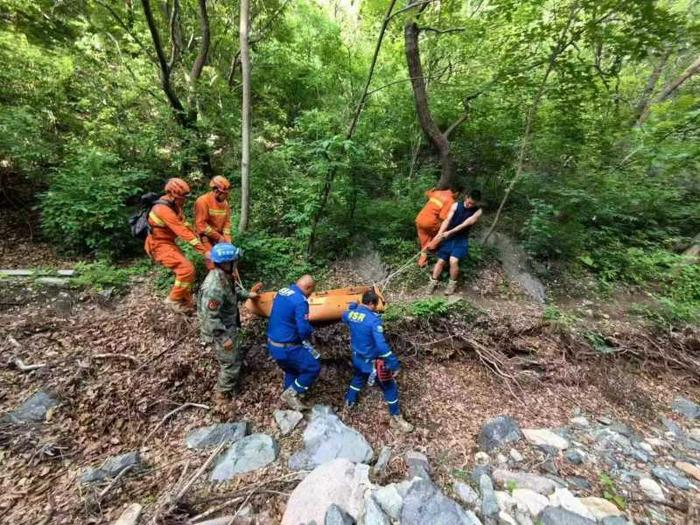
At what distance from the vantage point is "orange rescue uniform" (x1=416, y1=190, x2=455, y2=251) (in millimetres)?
5688

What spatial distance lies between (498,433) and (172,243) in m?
5.20

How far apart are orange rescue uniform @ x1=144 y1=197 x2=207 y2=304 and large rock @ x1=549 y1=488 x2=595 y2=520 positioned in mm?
5047

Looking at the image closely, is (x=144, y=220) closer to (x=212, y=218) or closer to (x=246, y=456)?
(x=212, y=218)

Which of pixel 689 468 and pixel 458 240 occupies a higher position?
pixel 458 240

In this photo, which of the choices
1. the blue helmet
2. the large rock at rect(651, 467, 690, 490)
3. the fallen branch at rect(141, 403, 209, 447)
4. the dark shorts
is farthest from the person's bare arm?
the fallen branch at rect(141, 403, 209, 447)

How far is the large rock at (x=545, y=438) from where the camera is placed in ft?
12.1

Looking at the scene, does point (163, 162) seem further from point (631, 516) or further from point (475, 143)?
point (631, 516)

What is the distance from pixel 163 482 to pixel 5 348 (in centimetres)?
304

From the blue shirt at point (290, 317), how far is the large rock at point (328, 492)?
140 cm

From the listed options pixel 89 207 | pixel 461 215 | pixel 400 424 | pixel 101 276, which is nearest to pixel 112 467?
pixel 400 424

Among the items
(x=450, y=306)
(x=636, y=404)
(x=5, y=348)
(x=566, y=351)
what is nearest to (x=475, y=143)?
(x=450, y=306)

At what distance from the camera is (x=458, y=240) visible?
572 centimetres

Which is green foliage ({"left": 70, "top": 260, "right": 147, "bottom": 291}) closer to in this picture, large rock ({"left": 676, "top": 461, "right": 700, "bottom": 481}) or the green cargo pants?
the green cargo pants

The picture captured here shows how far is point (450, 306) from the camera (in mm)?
5352
